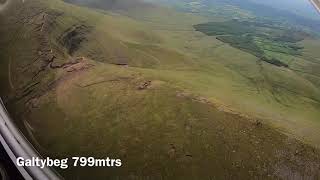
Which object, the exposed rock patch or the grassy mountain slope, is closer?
the grassy mountain slope

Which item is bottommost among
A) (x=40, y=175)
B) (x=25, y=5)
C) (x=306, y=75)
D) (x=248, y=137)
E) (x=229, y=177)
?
(x=40, y=175)

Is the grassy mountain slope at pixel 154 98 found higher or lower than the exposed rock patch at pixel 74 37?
lower

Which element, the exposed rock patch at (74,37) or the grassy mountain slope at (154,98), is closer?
the grassy mountain slope at (154,98)

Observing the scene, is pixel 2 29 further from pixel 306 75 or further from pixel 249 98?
pixel 306 75

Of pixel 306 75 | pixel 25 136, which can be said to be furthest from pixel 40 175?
pixel 306 75

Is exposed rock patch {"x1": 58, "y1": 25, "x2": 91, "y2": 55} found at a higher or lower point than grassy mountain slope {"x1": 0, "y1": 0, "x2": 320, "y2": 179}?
higher

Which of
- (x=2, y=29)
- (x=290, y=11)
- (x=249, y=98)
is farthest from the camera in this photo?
(x=290, y=11)

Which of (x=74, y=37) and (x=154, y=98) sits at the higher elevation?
(x=74, y=37)

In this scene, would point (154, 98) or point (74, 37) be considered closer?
point (154, 98)
